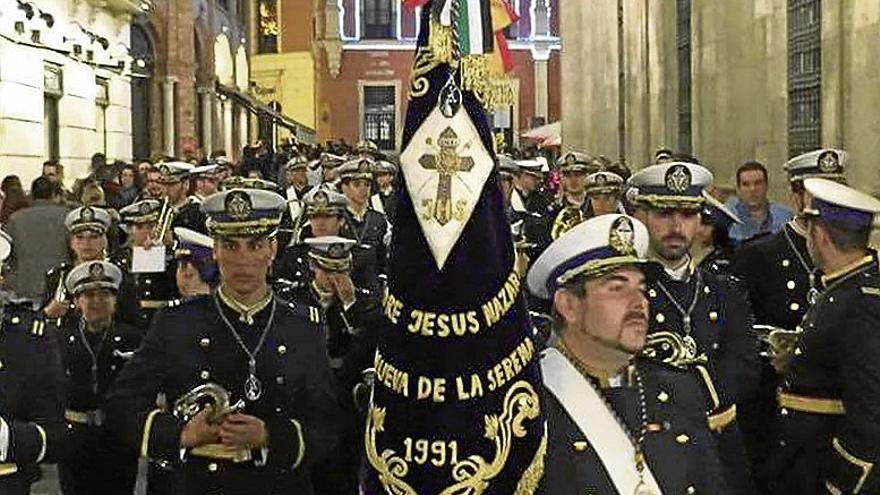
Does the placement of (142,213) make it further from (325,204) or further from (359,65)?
(359,65)

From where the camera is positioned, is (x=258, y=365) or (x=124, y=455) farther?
(x=124, y=455)

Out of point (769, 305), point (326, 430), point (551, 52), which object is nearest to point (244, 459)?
point (326, 430)

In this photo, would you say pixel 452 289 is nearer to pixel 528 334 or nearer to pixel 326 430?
pixel 528 334

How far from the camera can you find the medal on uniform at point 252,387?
586 centimetres

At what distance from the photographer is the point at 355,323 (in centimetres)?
820

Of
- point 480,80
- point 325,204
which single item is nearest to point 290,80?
point 325,204

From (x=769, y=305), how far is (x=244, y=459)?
3703 millimetres

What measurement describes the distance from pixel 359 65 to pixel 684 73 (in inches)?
1622

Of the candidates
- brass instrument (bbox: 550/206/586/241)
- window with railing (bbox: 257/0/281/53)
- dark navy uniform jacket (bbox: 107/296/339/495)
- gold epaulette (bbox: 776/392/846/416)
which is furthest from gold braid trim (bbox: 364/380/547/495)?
window with railing (bbox: 257/0/281/53)

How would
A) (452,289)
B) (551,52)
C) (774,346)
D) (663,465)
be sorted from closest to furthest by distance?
1. (452,289)
2. (663,465)
3. (774,346)
4. (551,52)

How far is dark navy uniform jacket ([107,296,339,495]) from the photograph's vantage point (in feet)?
19.0

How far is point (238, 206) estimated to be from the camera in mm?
6012

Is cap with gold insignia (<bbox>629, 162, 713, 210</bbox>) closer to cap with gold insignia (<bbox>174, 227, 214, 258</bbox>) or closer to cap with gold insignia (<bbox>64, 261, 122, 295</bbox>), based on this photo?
cap with gold insignia (<bbox>174, 227, 214, 258</bbox>)

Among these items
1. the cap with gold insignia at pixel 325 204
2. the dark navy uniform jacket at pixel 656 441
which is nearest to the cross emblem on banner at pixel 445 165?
the dark navy uniform jacket at pixel 656 441
